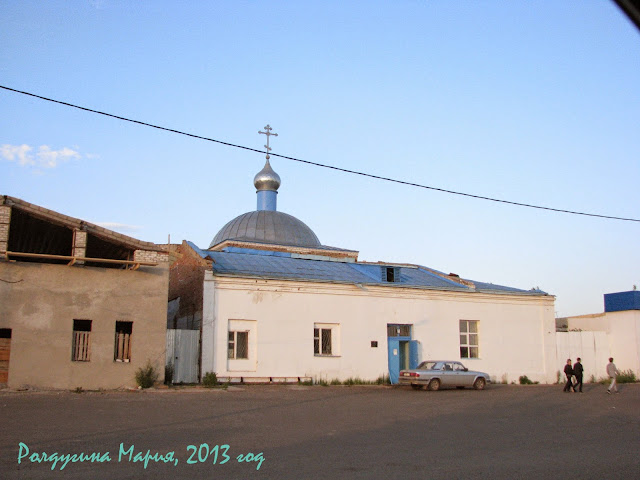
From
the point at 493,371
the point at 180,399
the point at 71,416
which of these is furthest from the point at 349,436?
the point at 493,371

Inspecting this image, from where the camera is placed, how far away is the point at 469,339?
30.1 m

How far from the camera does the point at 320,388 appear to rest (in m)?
24.4

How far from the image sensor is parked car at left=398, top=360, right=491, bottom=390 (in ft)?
80.6

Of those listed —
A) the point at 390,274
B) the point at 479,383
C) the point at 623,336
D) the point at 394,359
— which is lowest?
the point at 479,383

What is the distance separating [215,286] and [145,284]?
3.13 m

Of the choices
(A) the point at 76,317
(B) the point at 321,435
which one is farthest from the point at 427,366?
(B) the point at 321,435

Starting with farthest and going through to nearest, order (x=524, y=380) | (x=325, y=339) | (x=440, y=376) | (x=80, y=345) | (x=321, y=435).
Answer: (x=524, y=380) → (x=325, y=339) → (x=440, y=376) → (x=80, y=345) → (x=321, y=435)

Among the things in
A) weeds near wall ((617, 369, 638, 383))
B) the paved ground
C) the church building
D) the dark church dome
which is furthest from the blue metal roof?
the dark church dome

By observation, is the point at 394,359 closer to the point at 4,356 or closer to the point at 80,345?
the point at 80,345

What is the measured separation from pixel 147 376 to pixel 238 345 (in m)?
4.36

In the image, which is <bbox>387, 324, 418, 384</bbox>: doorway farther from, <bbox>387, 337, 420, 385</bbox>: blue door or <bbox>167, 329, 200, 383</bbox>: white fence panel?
<bbox>167, 329, 200, 383</bbox>: white fence panel

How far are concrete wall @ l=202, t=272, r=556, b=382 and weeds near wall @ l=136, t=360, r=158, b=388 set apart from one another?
97.9 inches

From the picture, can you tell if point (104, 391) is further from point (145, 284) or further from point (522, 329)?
point (522, 329)

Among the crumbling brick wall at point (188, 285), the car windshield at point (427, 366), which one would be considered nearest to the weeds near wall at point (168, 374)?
the crumbling brick wall at point (188, 285)
